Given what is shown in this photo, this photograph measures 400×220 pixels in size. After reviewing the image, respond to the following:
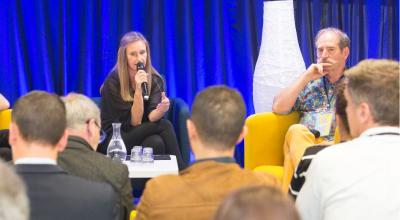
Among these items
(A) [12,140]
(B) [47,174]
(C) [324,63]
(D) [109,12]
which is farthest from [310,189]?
(D) [109,12]

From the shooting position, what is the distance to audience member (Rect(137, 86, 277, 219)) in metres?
1.66

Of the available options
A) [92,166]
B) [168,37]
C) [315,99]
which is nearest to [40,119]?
[92,166]

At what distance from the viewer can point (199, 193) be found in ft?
5.45

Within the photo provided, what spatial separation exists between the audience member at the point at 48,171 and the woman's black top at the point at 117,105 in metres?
2.47

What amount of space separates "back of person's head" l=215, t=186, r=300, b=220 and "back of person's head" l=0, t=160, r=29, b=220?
20.1 inches

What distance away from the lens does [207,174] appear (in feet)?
5.55

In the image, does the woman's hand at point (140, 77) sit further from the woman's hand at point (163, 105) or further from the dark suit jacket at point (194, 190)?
the dark suit jacket at point (194, 190)

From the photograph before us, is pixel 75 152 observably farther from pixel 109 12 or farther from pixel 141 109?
pixel 109 12

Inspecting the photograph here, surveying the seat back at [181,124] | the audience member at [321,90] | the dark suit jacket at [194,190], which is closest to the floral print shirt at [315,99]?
the audience member at [321,90]

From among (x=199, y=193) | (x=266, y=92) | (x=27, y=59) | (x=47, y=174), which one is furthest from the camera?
(x=27, y=59)

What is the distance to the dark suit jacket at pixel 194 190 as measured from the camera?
1.65 metres

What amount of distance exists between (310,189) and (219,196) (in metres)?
0.34

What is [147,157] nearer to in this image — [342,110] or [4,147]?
[4,147]

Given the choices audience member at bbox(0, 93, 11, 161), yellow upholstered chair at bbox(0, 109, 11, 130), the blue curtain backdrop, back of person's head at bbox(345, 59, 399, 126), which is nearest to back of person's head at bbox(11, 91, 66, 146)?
back of person's head at bbox(345, 59, 399, 126)
